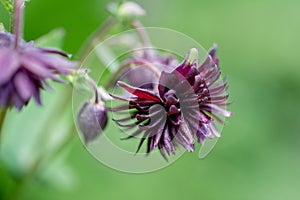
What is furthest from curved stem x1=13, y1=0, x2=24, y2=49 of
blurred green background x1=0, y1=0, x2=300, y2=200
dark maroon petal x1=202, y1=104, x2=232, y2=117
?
blurred green background x1=0, y1=0, x2=300, y2=200

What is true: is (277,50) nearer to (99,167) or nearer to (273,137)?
(273,137)

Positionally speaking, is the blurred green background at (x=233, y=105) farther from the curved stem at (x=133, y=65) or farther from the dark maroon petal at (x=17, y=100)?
the dark maroon petal at (x=17, y=100)

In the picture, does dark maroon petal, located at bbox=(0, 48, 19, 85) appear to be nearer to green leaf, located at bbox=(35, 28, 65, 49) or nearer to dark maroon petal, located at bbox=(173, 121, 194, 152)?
dark maroon petal, located at bbox=(173, 121, 194, 152)

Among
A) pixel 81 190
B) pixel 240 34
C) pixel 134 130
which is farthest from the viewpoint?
pixel 240 34

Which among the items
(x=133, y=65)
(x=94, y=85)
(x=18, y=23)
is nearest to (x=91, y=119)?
(x=94, y=85)

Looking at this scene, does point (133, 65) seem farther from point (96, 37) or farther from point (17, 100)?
point (17, 100)

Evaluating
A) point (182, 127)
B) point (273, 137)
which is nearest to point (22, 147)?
point (182, 127)
